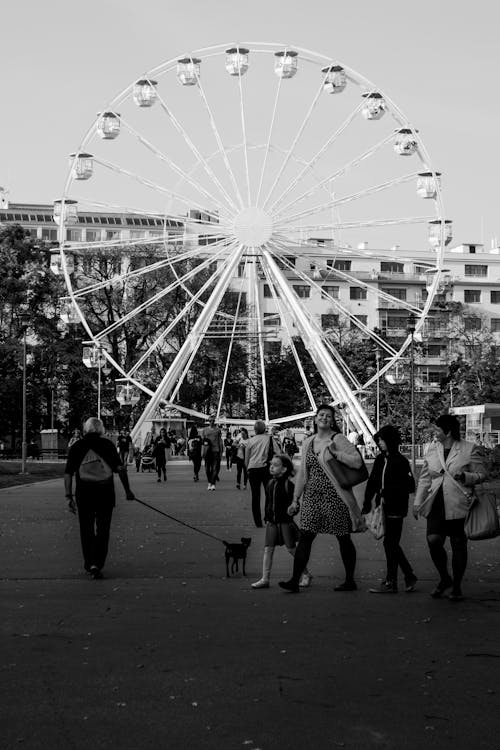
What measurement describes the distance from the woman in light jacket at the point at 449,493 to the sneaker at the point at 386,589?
393 millimetres

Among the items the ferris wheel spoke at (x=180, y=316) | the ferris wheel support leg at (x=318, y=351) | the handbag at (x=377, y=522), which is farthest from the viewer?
the ferris wheel spoke at (x=180, y=316)

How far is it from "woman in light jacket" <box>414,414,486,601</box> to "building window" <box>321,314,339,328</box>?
98.0 m

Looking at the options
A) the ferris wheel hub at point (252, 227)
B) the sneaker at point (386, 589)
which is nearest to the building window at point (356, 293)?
the ferris wheel hub at point (252, 227)

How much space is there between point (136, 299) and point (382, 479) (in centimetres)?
7751

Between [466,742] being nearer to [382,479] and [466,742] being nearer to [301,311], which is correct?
[382,479]

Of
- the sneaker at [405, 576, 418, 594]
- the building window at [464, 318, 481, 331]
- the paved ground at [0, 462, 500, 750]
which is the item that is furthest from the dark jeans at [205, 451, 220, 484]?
the building window at [464, 318, 481, 331]

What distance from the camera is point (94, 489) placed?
45.7ft

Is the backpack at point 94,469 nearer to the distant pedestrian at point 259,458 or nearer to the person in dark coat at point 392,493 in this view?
the person in dark coat at point 392,493

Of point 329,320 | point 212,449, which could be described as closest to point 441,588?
point 212,449

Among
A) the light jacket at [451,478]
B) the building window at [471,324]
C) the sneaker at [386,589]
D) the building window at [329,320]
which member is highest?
the building window at [329,320]

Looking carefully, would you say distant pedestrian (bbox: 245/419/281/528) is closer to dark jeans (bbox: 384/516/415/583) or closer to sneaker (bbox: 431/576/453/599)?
dark jeans (bbox: 384/516/415/583)

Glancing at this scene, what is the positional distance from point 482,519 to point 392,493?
115 centimetres

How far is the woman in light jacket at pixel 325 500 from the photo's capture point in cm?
1234

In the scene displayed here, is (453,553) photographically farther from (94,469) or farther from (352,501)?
(94,469)
